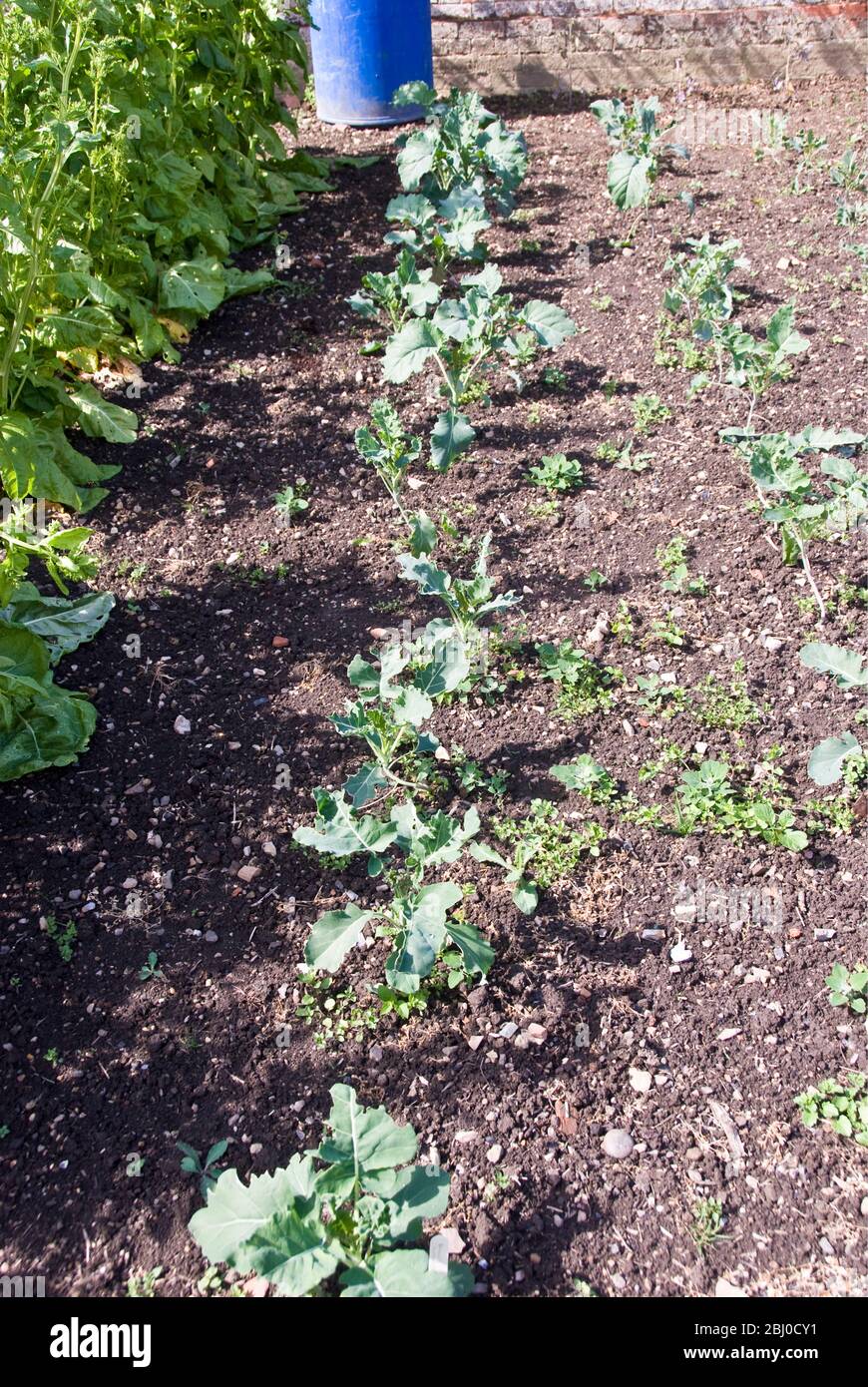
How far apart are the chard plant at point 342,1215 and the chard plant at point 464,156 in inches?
176

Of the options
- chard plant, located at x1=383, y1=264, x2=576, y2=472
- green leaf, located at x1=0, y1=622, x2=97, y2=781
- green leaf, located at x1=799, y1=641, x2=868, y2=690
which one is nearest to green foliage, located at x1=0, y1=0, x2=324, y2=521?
green leaf, located at x1=0, y1=622, x2=97, y2=781

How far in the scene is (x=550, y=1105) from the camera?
7.25 feet

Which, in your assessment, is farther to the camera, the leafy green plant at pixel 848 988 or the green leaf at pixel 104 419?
the green leaf at pixel 104 419

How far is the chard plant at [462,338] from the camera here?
12.1 ft

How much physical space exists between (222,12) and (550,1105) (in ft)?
15.4

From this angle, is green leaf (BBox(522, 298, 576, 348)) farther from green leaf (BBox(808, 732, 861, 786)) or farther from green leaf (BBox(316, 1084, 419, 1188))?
green leaf (BBox(316, 1084, 419, 1188))

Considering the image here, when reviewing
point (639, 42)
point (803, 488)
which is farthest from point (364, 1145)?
point (639, 42)

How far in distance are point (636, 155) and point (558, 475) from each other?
2.50m

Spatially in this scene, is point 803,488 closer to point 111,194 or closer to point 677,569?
point 677,569

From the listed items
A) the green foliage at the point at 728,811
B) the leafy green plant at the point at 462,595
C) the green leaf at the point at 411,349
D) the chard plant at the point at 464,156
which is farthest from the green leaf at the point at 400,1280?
the chard plant at the point at 464,156

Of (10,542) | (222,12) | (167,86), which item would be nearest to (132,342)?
(167,86)

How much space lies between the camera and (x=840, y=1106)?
2170 millimetres

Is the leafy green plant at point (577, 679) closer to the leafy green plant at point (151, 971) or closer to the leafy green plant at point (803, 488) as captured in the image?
the leafy green plant at point (803, 488)
